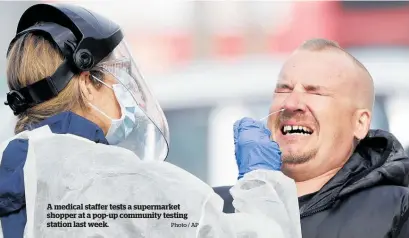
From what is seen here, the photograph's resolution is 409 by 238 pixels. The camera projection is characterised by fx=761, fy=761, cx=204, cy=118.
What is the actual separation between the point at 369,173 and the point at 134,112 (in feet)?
2.66

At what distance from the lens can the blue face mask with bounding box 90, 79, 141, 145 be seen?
1727mm

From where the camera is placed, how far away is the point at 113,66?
1.76m

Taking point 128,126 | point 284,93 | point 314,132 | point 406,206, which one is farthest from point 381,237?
point 128,126

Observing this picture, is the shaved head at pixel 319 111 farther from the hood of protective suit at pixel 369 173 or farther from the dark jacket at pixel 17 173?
the dark jacket at pixel 17 173

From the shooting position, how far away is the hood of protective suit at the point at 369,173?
7.30 feet

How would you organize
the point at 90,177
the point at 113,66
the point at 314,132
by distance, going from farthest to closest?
1. the point at 314,132
2. the point at 113,66
3. the point at 90,177

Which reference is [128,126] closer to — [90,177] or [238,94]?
[90,177]

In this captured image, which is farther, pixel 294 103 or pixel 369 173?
pixel 294 103

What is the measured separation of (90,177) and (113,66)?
383 millimetres

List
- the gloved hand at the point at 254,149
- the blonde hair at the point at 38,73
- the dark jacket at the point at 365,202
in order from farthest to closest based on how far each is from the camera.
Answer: the dark jacket at the point at 365,202 → the gloved hand at the point at 254,149 → the blonde hair at the point at 38,73

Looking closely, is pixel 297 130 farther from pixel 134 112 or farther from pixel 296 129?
pixel 134 112

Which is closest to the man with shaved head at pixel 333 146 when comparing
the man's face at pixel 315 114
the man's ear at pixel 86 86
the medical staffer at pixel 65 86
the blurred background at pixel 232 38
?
the man's face at pixel 315 114

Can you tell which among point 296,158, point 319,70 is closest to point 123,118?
point 296,158

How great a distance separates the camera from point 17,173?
4.83 ft
